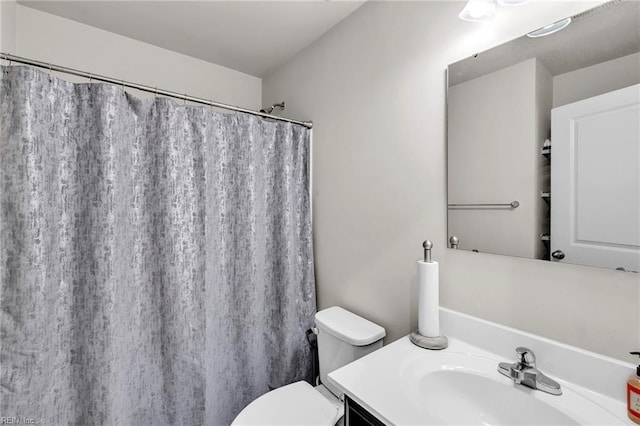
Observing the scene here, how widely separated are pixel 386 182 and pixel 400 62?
21.8 inches

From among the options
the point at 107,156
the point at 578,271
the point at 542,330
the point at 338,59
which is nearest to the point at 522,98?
the point at 578,271

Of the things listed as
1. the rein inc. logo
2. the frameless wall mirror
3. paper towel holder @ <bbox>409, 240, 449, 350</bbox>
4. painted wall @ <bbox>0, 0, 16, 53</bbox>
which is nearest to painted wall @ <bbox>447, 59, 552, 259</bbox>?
the frameless wall mirror

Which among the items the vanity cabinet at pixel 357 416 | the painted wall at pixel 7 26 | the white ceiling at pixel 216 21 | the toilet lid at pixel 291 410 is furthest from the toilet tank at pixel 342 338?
the painted wall at pixel 7 26

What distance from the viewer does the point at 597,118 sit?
2.61 ft

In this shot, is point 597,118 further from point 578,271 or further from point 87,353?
point 87,353

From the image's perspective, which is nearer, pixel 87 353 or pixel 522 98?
pixel 522 98

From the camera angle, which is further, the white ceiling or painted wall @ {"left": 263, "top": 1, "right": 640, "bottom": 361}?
the white ceiling

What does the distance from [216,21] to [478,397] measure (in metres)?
2.16

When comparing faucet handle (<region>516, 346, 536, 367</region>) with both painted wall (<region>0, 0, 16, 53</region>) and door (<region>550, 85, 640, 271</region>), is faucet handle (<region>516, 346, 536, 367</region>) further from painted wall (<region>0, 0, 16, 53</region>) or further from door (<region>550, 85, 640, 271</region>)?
painted wall (<region>0, 0, 16, 53</region>)

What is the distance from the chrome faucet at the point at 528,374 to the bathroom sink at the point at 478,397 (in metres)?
0.01

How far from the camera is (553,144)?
2.85 ft

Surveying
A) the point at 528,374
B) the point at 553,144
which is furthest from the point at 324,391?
the point at 553,144

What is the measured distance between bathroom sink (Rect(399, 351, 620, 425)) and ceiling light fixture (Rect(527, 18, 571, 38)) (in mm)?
1085

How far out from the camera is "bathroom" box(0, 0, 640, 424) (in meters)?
0.88
